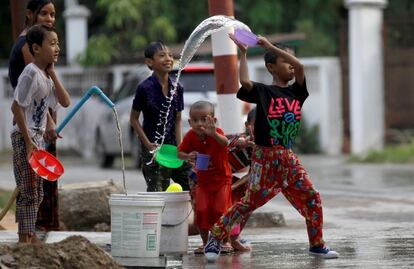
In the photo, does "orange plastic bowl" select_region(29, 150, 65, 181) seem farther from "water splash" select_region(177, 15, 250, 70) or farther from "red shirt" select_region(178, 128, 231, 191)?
"water splash" select_region(177, 15, 250, 70)

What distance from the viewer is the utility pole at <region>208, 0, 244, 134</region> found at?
10633 millimetres

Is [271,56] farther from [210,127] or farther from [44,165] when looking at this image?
[44,165]

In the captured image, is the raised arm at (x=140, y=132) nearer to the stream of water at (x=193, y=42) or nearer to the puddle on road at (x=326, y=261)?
the stream of water at (x=193, y=42)

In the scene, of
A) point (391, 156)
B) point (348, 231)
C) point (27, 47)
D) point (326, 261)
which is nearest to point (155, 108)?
point (27, 47)

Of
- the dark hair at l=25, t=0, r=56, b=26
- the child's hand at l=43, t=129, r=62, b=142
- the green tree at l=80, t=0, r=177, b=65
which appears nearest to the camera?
the child's hand at l=43, t=129, r=62, b=142

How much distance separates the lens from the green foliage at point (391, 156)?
2067 centimetres

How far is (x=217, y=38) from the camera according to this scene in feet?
35.3

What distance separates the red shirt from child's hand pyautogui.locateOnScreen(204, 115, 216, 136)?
195 millimetres

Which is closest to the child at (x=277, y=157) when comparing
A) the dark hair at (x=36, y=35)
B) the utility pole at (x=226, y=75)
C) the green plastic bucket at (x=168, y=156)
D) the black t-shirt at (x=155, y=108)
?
the green plastic bucket at (x=168, y=156)

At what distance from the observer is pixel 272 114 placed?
8.33 meters

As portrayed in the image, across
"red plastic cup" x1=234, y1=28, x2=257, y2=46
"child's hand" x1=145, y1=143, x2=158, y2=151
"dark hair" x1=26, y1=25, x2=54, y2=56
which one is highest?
"dark hair" x1=26, y1=25, x2=54, y2=56

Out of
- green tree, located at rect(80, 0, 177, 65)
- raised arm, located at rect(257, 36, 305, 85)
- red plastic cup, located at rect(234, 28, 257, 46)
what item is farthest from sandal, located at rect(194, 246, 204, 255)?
green tree, located at rect(80, 0, 177, 65)

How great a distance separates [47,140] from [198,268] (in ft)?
5.58

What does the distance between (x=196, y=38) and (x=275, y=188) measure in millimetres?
1409
